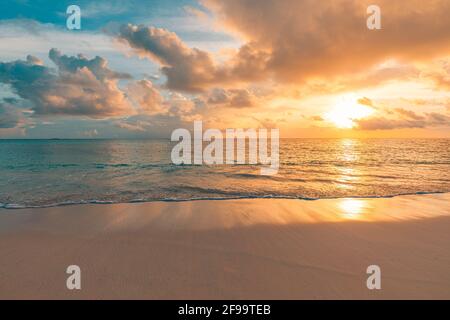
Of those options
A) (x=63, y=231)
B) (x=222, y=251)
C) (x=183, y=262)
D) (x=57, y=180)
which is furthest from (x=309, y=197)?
(x=57, y=180)

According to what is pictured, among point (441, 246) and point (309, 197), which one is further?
point (309, 197)

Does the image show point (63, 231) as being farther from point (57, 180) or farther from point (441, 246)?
point (57, 180)

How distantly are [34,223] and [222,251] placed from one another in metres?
7.36

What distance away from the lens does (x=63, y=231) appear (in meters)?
8.00

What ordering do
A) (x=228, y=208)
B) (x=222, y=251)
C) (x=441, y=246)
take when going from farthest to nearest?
(x=228, y=208) < (x=441, y=246) < (x=222, y=251)

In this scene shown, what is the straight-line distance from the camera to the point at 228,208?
11180 mm

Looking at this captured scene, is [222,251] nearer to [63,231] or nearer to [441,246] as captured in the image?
[63,231]

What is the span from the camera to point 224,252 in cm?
649

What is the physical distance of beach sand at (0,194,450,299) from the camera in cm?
485

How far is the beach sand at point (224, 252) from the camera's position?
191 inches

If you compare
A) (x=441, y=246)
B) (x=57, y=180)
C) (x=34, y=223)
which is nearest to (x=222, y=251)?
(x=441, y=246)
